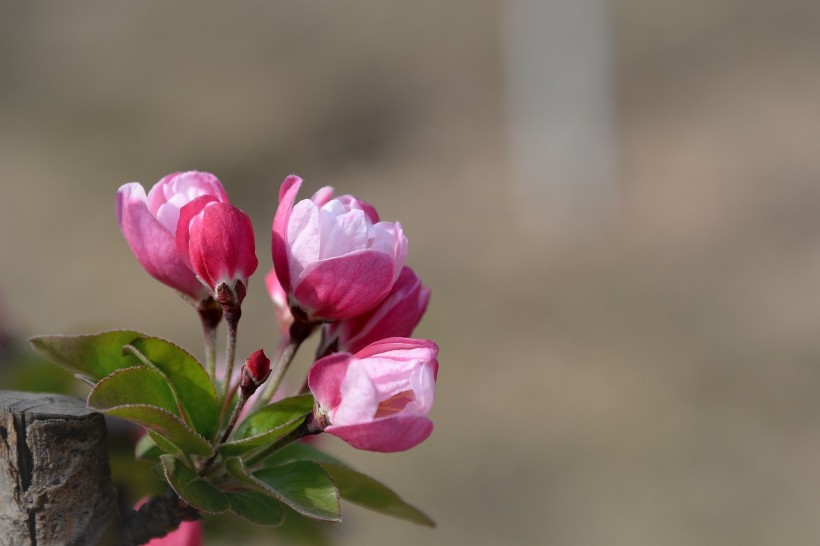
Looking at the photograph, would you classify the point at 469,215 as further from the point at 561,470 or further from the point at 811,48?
the point at 811,48

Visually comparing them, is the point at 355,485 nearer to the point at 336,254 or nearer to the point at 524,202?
the point at 336,254

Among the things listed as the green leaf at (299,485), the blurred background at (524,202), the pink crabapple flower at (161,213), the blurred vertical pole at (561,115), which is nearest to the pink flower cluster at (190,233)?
the pink crabapple flower at (161,213)

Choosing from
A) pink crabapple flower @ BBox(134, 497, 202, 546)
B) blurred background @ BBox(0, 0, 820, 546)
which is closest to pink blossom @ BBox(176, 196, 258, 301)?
pink crabapple flower @ BBox(134, 497, 202, 546)

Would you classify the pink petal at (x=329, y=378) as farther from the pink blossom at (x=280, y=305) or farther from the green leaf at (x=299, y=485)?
the pink blossom at (x=280, y=305)

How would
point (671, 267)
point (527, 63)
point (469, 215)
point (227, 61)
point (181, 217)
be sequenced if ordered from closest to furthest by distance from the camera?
1. point (181, 217)
2. point (671, 267)
3. point (469, 215)
4. point (527, 63)
5. point (227, 61)

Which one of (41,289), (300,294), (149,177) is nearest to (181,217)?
(300,294)

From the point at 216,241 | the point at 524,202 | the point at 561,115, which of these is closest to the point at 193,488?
the point at 216,241
